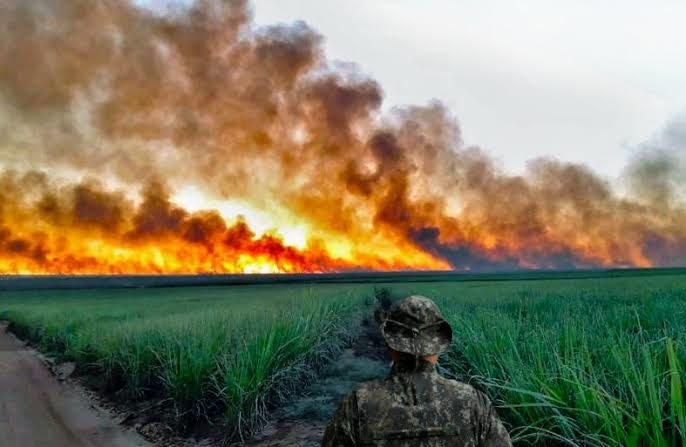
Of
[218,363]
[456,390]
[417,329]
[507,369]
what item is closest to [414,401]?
[456,390]

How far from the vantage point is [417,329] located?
2.88m

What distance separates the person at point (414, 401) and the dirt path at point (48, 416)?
7943 millimetres

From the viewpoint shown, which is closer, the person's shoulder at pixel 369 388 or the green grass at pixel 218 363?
the person's shoulder at pixel 369 388

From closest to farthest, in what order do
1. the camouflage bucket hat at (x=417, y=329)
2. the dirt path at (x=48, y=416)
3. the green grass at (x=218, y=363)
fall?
the camouflage bucket hat at (x=417, y=329) < the green grass at (x=218, y=363) < the dirt path at (x=48, y=416)

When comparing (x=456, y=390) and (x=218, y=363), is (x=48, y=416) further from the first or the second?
(x=456, y=390)

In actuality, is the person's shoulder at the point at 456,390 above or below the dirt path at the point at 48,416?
above

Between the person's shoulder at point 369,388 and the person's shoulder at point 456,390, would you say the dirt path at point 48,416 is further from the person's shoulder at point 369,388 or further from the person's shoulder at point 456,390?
the person's shoulder at point 456,390

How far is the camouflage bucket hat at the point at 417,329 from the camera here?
9.43 feet

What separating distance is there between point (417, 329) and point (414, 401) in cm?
40

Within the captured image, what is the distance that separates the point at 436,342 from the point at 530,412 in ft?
11.9

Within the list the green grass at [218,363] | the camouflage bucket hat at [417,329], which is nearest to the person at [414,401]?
the camouflage bucket hat at [417,329]

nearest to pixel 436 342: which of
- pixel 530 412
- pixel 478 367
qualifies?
pixel 530 412

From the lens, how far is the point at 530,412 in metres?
5.91

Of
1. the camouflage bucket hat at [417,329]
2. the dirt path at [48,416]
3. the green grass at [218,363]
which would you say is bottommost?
the dirt path at [48,416]
